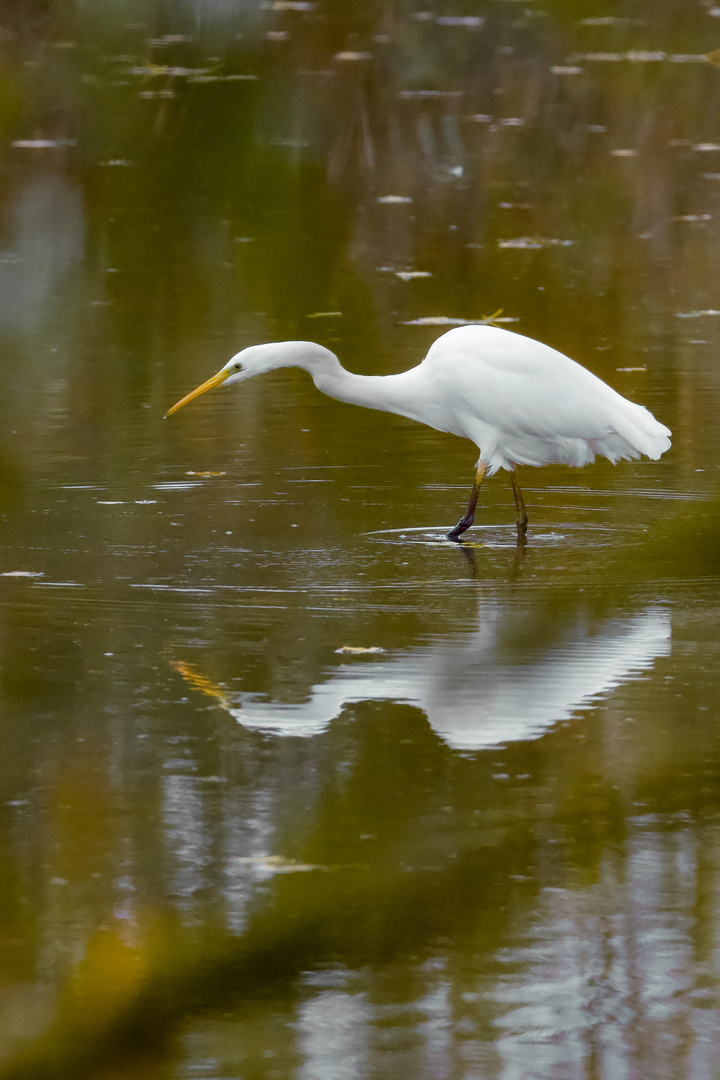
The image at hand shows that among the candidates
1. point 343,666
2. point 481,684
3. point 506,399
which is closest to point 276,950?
point 481,684

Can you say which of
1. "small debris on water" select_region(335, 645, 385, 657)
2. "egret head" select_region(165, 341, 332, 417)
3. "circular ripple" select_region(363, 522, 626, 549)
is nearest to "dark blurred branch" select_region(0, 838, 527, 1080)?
"small debris on water" select_region(335, 645, 385, 657)

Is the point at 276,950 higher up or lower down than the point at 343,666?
higher up

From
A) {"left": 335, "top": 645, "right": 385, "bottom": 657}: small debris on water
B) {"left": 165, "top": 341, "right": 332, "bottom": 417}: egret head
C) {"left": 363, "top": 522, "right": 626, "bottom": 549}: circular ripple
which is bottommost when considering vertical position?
{"left": 363, "top": 522, "right": 626, "bottom": 549}: circular ripple

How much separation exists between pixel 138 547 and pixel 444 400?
4.66ft

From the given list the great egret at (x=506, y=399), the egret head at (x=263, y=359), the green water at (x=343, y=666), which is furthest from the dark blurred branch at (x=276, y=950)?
the great egret at (x=506, y=399)

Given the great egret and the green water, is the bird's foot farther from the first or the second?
the great egret

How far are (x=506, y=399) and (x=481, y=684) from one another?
2.53 meters

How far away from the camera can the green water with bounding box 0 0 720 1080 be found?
11.9ft

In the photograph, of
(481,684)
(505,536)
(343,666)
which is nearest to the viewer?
(481,684)

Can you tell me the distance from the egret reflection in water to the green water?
0.05ft

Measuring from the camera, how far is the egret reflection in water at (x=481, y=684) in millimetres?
5426

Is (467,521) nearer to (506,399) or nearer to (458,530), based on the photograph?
(458,530)

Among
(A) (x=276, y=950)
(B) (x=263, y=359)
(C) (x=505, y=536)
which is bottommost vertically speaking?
(C) (x=505, y=536)

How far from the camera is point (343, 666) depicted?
19.7ft
